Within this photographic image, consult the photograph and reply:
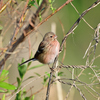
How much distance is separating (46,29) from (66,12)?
0.78 metres

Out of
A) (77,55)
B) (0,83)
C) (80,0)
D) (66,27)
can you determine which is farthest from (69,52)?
(0,83)

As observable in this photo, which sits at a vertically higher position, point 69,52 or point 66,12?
point 66,12

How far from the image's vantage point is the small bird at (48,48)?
3.50 m

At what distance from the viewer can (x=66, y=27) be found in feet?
20.5

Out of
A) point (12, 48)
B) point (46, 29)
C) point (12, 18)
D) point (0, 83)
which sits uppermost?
point (46, 29)

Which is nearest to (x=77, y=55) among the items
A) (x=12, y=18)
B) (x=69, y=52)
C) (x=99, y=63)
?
(x=69, y=52)

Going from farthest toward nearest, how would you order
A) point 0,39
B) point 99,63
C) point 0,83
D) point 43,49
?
point 99,63, point 43,49, point 0,39, point 0,83

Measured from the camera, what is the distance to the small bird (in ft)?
11.5

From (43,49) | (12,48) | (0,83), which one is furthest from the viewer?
(43,49)

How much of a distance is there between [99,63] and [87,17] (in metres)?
1.46

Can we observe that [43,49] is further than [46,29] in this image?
No

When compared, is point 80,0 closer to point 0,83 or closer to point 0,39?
point 0,39

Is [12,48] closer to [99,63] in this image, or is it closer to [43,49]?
[43,49]

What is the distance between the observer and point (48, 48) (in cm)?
364
